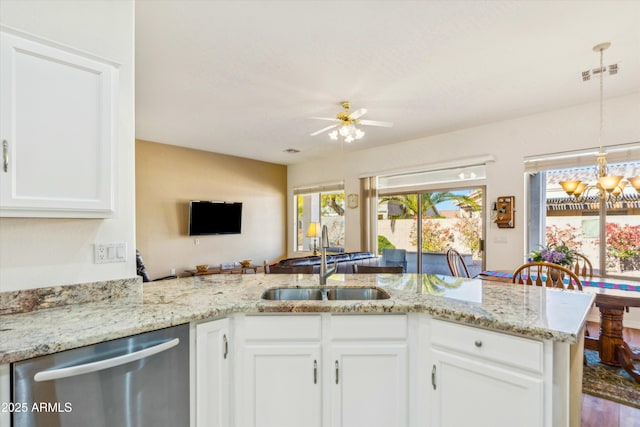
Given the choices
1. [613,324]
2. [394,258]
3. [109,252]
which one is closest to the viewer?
[109,252]

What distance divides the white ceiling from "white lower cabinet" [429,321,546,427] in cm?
208

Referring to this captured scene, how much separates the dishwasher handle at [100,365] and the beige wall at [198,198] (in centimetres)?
485

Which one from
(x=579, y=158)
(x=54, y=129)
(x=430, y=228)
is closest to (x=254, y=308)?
(x=54, y=129)

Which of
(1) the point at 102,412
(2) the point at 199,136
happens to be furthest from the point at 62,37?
(2) the point at 199,136

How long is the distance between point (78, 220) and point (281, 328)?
116 cm

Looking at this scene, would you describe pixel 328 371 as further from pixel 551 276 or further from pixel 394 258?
pixel 394 258

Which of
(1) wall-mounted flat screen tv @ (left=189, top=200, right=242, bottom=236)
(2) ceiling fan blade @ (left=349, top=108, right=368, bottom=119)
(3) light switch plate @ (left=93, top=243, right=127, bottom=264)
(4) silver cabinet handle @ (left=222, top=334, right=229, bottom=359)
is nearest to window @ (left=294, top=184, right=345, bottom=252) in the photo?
(1) wall-mounted flat screen tv @ (left=189, top=200, right=242, bottom=236)

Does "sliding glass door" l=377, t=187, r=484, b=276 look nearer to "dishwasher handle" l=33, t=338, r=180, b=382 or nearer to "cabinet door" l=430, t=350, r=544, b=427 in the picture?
"cabinet door" l=430, t=350, r=544, b=427

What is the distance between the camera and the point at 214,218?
249 inches

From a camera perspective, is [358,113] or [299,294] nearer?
[299,294]

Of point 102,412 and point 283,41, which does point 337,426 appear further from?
point 283,41

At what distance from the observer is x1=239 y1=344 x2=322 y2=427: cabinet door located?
154 centimetres

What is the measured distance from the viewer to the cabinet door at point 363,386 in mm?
1562

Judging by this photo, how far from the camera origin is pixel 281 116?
4.32 m
